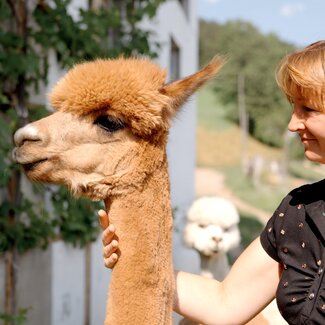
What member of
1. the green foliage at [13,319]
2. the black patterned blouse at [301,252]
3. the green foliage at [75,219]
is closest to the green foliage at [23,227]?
the green foliage at [75,219]

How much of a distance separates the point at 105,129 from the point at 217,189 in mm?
21170

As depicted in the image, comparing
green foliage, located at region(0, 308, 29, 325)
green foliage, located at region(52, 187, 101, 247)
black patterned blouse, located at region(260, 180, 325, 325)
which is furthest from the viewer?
green foliage, located at region(52, 187, 101, 247)

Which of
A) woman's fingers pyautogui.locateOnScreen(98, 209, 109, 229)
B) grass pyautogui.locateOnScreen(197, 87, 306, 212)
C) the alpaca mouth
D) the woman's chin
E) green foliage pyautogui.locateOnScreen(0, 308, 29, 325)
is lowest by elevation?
grass pyautogui.locateOnScreen(197, 87, 306, 212)

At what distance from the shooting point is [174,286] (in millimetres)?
1729

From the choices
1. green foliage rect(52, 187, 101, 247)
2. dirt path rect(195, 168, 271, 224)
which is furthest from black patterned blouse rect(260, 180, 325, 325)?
dirt path rect(195, 168, 271, 224)

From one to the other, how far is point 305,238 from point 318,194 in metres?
0.14

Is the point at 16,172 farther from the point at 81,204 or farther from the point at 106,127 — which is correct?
the point at 106,127

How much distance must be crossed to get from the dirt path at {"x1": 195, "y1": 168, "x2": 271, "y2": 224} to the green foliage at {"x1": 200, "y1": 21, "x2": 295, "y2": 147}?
461 inches

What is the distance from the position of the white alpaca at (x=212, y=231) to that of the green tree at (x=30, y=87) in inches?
31.1

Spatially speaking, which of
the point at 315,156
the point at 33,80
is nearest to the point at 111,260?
the point at 315,156

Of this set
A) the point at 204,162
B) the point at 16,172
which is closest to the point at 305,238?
the point at 16,172

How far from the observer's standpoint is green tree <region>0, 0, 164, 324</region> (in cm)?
367

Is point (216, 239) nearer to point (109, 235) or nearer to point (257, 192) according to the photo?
point (109, 235)

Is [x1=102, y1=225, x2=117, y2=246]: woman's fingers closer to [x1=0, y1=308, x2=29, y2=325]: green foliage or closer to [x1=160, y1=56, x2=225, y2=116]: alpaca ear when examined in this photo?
[x1=160, y1=56, x2=225, y2=116]: alpaca ear
